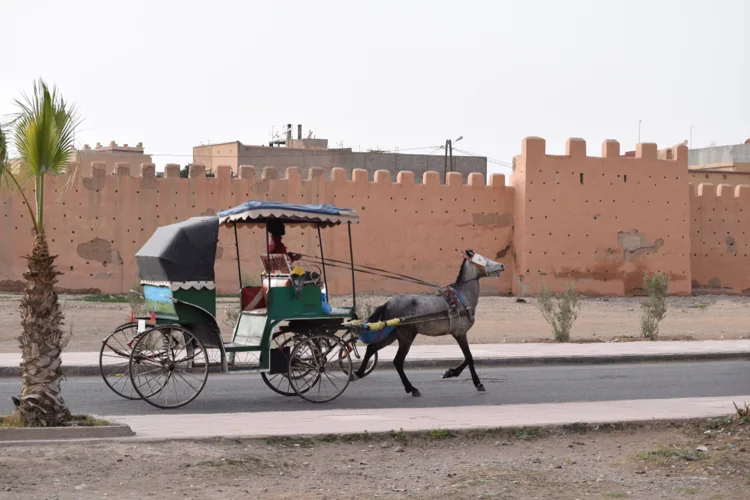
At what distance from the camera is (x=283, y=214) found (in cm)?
1095

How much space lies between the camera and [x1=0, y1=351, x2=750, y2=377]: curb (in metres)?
13.6

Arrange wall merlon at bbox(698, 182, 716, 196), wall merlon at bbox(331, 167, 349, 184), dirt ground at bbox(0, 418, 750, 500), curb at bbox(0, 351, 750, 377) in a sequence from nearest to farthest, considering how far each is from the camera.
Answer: dirt ground at bbox(0, 418, 750, 500) → curb at bbox(0, 351, 750, 377) → wall merlon at bbox(331, 167, 349, 184) → wall merlon at bbox(698, 182, 716, 196)

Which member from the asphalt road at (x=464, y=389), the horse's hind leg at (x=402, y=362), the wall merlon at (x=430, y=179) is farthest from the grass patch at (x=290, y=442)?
the wall merlon at (x=430, y=179)

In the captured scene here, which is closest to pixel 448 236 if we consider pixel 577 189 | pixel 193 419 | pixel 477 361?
pixel 577 189

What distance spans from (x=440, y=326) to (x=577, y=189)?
23.1 metres

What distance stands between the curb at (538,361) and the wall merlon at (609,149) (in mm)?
17955

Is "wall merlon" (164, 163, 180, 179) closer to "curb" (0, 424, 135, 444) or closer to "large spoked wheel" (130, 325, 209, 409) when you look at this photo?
"large spoked wheel" (130, 325, 209, 409)

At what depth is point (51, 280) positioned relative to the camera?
812 centimetres

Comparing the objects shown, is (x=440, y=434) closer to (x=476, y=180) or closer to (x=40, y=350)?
(x=40, y=350)

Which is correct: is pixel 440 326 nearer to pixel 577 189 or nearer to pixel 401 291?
pixel 401 291

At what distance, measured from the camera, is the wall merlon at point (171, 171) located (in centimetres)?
3066

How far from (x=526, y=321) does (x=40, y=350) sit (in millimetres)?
17944

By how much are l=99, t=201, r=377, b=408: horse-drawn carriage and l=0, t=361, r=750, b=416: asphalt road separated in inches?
9.5

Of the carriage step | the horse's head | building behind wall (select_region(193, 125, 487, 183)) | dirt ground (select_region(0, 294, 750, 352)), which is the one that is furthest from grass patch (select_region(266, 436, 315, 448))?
building behind wall (select_region(193, 125, 487, 183))
